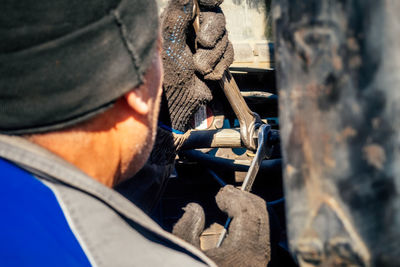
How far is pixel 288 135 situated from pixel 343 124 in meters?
0.07

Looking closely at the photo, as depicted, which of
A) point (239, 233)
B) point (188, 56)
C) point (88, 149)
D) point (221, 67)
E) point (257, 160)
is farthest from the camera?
point (221, 67)

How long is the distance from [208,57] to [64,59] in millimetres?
1317

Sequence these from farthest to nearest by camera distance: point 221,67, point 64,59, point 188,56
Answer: point 221,67, point 188,56, point 64,59

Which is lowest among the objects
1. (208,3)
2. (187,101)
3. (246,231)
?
(246,231)

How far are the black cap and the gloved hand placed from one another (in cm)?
104

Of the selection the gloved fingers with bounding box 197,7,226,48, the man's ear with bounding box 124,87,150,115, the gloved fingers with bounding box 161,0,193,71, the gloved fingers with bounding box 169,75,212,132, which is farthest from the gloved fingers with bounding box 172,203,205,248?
the gloved fingers with bounding box 197,7,226,48

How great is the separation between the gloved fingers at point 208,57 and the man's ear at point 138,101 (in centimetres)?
110

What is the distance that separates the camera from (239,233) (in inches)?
49.6

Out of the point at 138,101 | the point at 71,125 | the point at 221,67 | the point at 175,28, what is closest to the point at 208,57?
the point at 221,67

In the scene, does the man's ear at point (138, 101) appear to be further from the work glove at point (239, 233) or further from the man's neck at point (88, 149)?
the work glove at point (239, 233)

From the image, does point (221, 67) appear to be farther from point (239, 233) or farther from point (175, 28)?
point (239, 233)

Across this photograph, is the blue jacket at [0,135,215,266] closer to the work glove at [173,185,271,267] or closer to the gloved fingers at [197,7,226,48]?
the work glove at [173,185,271,267]

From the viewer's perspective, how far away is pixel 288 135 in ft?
1.52

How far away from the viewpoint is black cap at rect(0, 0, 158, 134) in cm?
64
